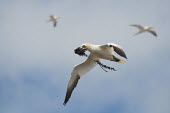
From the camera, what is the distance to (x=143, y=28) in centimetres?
2594

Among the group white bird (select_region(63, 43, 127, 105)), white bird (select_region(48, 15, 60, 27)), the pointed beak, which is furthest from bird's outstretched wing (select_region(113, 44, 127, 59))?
white bird (select_region(48, 15, 60, 27))

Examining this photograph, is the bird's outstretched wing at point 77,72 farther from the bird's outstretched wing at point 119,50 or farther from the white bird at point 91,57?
the bird's outstretched wing at point 119,50

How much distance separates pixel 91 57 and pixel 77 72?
4.21 ft

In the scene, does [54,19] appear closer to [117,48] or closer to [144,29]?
[144,29]

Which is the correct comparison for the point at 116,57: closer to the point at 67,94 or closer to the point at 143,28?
the point at 67,94

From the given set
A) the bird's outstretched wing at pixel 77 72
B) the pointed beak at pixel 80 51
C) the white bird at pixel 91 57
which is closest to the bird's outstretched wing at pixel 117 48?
the white bird at pixel 91 57

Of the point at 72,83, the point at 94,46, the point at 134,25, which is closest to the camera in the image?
the point at 94,46

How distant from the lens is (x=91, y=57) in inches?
871

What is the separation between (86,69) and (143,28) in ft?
15.6

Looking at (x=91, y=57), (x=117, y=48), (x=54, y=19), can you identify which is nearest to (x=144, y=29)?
(x=91, y=57)

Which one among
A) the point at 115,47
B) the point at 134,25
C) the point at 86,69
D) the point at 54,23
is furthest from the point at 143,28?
the point at 54,23

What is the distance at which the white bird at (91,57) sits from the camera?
20.8 metres

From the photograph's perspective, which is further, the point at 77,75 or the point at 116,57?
the point at 77,75

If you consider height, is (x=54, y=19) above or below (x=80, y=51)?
above
